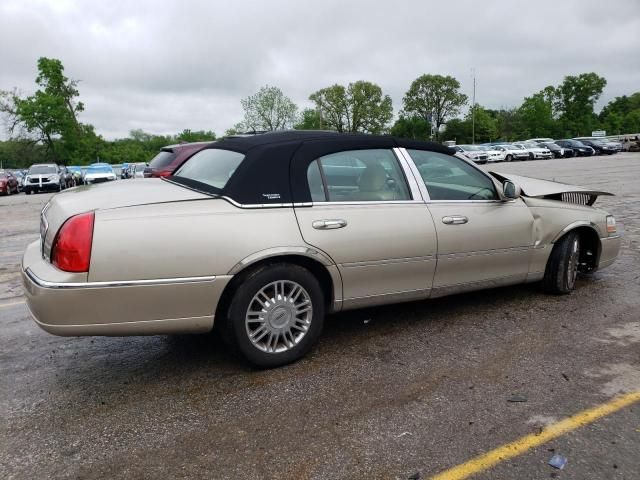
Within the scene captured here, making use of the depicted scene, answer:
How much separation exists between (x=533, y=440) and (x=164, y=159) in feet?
33.7

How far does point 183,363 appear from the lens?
12.3 ft

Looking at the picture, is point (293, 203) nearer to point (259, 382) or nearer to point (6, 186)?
point (259, 382)

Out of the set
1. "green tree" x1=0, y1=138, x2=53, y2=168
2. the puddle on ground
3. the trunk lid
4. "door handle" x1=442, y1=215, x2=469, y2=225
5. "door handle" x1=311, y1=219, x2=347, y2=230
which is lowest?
the puddle on ground

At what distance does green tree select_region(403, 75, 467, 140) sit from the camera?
301 feet

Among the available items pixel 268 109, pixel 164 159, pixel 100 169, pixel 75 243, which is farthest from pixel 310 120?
pixel 75 243

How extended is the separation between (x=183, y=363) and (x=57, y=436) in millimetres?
1045

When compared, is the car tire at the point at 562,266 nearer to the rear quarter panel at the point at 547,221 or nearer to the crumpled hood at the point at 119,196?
the rear quarter panel at the point at 547,221

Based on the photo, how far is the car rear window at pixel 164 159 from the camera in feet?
36.9

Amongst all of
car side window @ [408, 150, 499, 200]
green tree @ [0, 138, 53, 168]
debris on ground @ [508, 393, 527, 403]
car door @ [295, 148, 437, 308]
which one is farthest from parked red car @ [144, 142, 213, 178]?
green tree @ [0, 138, 53, 168]

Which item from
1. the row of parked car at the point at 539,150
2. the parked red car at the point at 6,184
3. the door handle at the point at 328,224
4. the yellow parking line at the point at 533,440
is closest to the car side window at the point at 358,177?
the door handle at the point at 328,224

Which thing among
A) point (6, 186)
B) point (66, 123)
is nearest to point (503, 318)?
point (6, 186)

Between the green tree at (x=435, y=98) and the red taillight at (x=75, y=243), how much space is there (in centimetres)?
9156

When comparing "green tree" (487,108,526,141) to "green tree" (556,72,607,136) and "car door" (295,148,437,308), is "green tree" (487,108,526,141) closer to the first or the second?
"green tree" (556,72,607,136)

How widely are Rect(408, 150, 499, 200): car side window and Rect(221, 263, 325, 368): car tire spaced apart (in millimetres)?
1359
